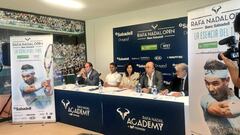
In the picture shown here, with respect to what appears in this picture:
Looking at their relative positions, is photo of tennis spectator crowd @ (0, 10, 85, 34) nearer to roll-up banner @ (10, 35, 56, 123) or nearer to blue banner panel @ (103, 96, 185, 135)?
roll-up banner @ (10, 35, 56, 123)

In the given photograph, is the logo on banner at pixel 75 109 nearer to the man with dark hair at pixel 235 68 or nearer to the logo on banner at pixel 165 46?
the logo on banner at pixel 165 46

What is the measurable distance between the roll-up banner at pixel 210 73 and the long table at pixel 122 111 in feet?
2.33

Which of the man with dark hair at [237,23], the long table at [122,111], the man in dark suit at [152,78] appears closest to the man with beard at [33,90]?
the long table at [122,111]

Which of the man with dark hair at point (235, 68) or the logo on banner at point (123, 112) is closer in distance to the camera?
the man with dark hair at point (235, 68)

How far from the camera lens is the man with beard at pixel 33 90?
4902 millimetres

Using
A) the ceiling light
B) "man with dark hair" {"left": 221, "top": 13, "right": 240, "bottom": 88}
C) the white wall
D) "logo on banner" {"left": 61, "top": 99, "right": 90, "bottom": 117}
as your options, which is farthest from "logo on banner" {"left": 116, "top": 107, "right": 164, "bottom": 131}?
the white wall

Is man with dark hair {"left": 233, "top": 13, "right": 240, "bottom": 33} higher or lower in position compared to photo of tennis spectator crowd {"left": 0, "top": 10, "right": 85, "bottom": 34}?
lower

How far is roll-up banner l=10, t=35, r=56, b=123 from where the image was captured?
4.90 metres

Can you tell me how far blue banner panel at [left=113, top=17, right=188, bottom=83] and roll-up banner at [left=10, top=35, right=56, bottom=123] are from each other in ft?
6.66

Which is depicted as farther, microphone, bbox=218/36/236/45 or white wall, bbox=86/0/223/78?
white wall, bbox=86/0/223/78

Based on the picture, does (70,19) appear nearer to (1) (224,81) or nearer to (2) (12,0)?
(2) (12,0)

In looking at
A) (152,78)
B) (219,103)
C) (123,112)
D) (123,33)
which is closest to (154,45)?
(123,33)

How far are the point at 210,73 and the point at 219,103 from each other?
0.89 ft

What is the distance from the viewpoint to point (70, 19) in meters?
6.76
